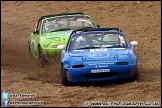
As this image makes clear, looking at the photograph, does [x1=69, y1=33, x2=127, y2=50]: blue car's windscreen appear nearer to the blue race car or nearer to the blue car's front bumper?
the blue race car

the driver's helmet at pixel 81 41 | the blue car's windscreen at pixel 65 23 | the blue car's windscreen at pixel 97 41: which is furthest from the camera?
the blue car's windscreen at pixel 65 23

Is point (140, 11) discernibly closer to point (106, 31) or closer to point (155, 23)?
point (155, 23)

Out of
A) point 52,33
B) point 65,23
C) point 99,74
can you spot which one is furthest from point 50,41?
point 99,74

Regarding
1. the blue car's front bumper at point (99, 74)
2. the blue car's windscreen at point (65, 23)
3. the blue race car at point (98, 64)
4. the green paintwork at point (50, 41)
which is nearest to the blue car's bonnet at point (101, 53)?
the blue race car at point (98, 64)

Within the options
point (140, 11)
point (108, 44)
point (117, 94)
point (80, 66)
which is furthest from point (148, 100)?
point (140, 11)

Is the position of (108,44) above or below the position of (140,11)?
above

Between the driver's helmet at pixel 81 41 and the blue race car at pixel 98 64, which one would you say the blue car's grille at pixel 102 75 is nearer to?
the blue race car at pixel 98 64

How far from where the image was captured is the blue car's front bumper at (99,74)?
1271cm

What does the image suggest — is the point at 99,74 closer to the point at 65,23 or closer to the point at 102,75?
the point at 102,75

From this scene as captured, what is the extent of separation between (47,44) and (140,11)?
11562 millimetres

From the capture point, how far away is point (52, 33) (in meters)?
17.1

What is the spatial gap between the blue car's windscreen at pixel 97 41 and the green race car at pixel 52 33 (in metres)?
1.80

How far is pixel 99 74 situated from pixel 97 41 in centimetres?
150

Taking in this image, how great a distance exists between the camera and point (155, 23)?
23.9 m
